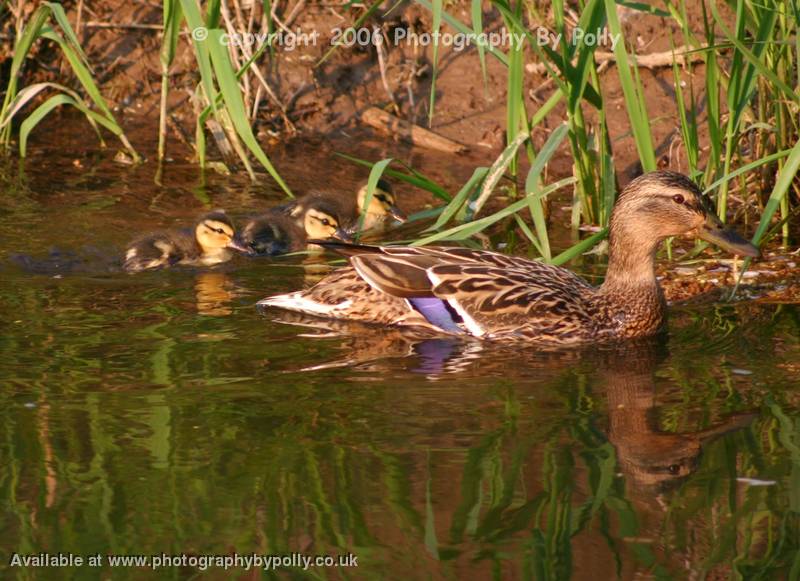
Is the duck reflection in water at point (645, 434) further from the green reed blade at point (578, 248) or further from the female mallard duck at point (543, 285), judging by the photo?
the green reed blade at point (578, 248)

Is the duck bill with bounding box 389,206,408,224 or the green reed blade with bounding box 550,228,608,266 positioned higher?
the duck bill with bounding box 389,206,408,224

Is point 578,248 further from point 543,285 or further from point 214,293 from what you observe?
point 214,293

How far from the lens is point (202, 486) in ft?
13.3

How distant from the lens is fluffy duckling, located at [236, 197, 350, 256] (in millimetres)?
6999

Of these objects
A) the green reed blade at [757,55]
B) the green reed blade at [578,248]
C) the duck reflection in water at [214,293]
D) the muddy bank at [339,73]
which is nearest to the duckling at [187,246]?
the duck reflection in water at [214,293]

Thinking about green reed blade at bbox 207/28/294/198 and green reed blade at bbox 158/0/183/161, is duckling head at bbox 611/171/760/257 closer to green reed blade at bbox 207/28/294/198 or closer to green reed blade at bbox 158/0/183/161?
green reed blade at bbox 207/28/294/198

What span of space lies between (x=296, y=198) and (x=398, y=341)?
7.12ft

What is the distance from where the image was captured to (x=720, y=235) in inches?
220

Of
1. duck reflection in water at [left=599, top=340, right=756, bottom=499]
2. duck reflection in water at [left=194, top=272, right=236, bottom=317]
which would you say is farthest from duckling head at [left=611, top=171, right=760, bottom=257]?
duck reflection in water at [left=194, top=272, right=236, bottom=317]

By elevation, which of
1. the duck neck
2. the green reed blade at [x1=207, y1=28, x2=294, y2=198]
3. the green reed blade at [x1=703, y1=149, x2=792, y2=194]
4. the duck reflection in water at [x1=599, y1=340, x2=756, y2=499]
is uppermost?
the green reed blade at [x1=207, y1=28, x2=294, y2=198]

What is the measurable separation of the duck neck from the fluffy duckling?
1.90 m

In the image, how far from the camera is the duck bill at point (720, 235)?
5527 mm

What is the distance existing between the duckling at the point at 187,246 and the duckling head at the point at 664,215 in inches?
77.6

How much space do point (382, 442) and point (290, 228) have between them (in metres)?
2.93
